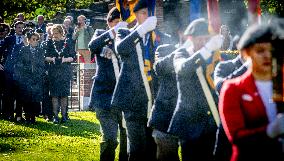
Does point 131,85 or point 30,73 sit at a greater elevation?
point 131,85

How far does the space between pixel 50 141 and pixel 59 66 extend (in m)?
3.18

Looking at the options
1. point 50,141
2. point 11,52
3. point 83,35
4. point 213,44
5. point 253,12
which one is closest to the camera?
point 213,44

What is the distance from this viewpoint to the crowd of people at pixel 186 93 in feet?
14.0

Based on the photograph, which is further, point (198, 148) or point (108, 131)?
point (108, 131)

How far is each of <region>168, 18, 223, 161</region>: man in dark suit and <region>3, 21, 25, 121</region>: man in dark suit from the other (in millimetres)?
8853

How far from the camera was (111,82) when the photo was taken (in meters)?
7.85

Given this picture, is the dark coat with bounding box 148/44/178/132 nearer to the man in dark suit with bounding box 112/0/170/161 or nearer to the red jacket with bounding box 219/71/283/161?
the man in dark suit with bounding box 112/0/170/161

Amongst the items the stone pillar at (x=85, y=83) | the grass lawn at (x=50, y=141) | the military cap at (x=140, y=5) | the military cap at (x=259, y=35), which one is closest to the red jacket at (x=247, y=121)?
the military cap at (x=259, y=35)

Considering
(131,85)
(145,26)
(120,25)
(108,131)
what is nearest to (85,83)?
(108,131)

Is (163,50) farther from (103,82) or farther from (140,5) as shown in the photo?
(103,82)

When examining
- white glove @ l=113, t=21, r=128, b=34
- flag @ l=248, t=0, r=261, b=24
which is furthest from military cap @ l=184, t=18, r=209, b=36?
white glove @ l=113, t=21, r=128, b=34

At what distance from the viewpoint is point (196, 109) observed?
18.4ft

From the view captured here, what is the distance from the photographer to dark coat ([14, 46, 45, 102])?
13734 millimetres

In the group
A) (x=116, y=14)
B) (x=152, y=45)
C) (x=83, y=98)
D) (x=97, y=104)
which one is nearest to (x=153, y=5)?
(x=152, y=45)
